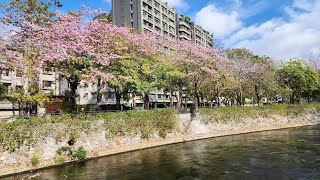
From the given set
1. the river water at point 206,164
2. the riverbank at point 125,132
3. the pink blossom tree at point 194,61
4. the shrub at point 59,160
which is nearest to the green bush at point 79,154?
the riverbank at point 125,132

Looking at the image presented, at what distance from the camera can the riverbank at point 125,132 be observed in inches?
953

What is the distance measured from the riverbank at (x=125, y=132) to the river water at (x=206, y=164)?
163 centimetres

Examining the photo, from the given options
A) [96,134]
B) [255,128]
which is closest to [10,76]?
[96,134]

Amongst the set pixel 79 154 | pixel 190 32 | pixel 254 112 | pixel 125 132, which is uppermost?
pixel 190 32

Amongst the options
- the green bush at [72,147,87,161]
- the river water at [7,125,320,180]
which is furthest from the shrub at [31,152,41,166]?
the green bush at [72,147,87,161]

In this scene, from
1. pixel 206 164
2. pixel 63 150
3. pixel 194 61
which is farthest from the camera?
pixel 194 61

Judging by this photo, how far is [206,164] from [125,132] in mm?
11636

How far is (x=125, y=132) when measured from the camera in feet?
106

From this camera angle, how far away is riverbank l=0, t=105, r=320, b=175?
79.4 ft

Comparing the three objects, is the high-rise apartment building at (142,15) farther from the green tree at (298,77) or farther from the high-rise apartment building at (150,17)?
the green tree at (298,77)

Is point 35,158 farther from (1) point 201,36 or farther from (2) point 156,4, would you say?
(1) point 201,36

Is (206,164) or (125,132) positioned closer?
(206,164)

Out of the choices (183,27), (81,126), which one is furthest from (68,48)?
(183,27)

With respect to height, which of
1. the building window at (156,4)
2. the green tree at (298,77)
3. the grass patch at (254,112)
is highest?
the building window at (156,4)
